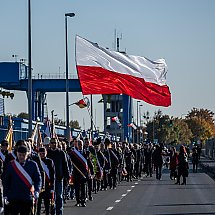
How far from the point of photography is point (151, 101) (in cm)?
2305

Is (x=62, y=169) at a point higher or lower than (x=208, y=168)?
higher

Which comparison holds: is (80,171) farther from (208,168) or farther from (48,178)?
(208,168)

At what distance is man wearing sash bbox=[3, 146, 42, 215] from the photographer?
14.5 meters

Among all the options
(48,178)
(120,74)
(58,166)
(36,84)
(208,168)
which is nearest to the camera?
(48,178)

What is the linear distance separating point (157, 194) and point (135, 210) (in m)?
7.44

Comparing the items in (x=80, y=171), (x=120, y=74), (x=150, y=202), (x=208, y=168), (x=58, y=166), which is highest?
(x=120, y=74)

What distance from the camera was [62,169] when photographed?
20641 mm

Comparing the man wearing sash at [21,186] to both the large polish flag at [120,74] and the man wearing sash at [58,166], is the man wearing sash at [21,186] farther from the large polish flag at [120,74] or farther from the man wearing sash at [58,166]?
the large polish flag at [120,74]

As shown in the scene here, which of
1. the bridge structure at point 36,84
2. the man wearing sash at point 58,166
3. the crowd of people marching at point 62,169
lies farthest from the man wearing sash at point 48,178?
the bridge structure at point 36,84

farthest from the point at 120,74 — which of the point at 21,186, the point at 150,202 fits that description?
the point at 21,186

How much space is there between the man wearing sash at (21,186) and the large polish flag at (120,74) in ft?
28.0

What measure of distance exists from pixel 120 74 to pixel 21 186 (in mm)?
→ 9429

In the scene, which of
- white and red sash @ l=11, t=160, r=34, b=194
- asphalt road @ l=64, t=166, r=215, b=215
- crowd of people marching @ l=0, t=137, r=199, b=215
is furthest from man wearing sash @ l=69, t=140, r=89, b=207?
white and red sash @ l=11, t=160, r=34, b=194

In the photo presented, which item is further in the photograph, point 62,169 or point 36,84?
point 36,84
